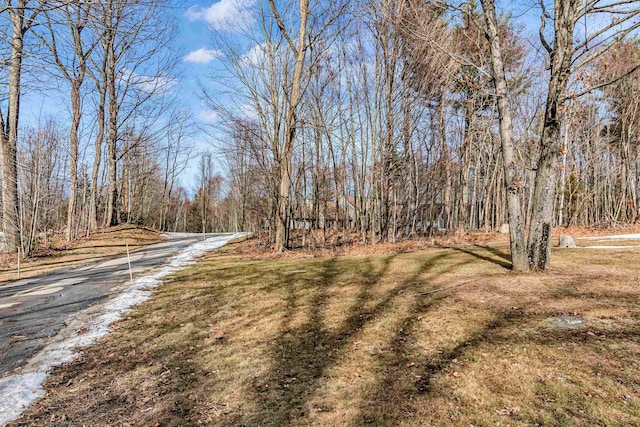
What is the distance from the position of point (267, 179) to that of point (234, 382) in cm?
1119

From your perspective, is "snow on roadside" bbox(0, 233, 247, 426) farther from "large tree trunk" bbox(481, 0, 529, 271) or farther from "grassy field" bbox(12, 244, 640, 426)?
"large tree trunk" bbox(481, 0, 529, 271)

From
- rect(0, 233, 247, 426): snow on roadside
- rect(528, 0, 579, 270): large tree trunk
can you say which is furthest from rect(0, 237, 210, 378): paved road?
rect(528, 0, 579, 270): large tree trunk

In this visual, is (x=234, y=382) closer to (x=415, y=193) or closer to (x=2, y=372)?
(x=2, y=372)

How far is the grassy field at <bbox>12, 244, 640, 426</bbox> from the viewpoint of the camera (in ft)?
8.37

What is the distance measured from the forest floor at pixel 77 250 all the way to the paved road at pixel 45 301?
4.07 feet

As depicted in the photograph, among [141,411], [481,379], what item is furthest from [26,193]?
[481,379]

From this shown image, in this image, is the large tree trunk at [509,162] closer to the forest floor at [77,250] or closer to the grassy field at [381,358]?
the grassy field at [381,358]

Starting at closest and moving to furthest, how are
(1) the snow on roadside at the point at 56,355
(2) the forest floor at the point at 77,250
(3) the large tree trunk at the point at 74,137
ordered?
(1) the snow on roadside at the point at 56,355
(2) the forest floor at the point at 77,250
(3) the large tree trunk at the point at 74,137

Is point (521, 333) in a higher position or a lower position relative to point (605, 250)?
lower

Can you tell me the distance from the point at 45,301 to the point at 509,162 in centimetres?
883

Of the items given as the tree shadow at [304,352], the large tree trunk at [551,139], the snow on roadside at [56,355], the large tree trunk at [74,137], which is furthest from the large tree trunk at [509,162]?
the large tree trunk at [74,137]

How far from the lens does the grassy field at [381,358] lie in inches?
100

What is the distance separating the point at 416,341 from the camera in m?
3.73

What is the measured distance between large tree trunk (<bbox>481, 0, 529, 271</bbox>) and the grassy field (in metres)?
0.48
